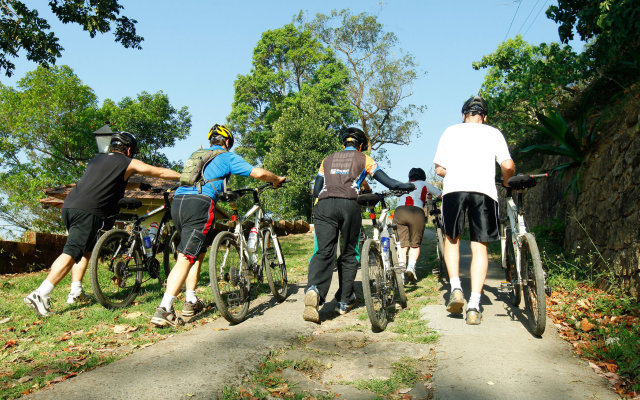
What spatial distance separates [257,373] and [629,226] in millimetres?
4084

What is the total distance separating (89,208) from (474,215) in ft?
13.0

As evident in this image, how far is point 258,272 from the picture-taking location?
521 cm

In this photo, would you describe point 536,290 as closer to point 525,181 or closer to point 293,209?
point 525,181

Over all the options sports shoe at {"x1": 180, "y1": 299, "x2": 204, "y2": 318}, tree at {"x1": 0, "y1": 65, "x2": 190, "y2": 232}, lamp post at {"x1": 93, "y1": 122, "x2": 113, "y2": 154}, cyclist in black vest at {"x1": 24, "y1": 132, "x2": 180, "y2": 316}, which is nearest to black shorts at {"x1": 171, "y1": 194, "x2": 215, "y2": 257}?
cyclist in black vest at {"x1": 24, "y1": 132, "x2": 180, "y2": 316}

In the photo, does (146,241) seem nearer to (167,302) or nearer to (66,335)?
(167,302)

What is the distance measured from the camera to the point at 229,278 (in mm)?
4684

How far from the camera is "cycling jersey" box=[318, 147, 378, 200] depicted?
4.78 m

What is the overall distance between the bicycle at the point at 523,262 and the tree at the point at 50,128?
32.0m

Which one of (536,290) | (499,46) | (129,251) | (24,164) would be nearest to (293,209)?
(499,46)

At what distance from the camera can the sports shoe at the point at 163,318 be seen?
4.37 meters

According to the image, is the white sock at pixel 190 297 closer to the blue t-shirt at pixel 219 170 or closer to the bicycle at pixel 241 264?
the bicycle at pixel 241 264

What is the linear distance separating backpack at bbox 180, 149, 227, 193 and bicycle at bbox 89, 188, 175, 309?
1171 millimetres

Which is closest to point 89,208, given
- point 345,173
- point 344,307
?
point 345,173

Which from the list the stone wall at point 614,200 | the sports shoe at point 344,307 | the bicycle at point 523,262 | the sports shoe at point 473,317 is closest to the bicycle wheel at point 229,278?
the sports shoe at point 344,307
